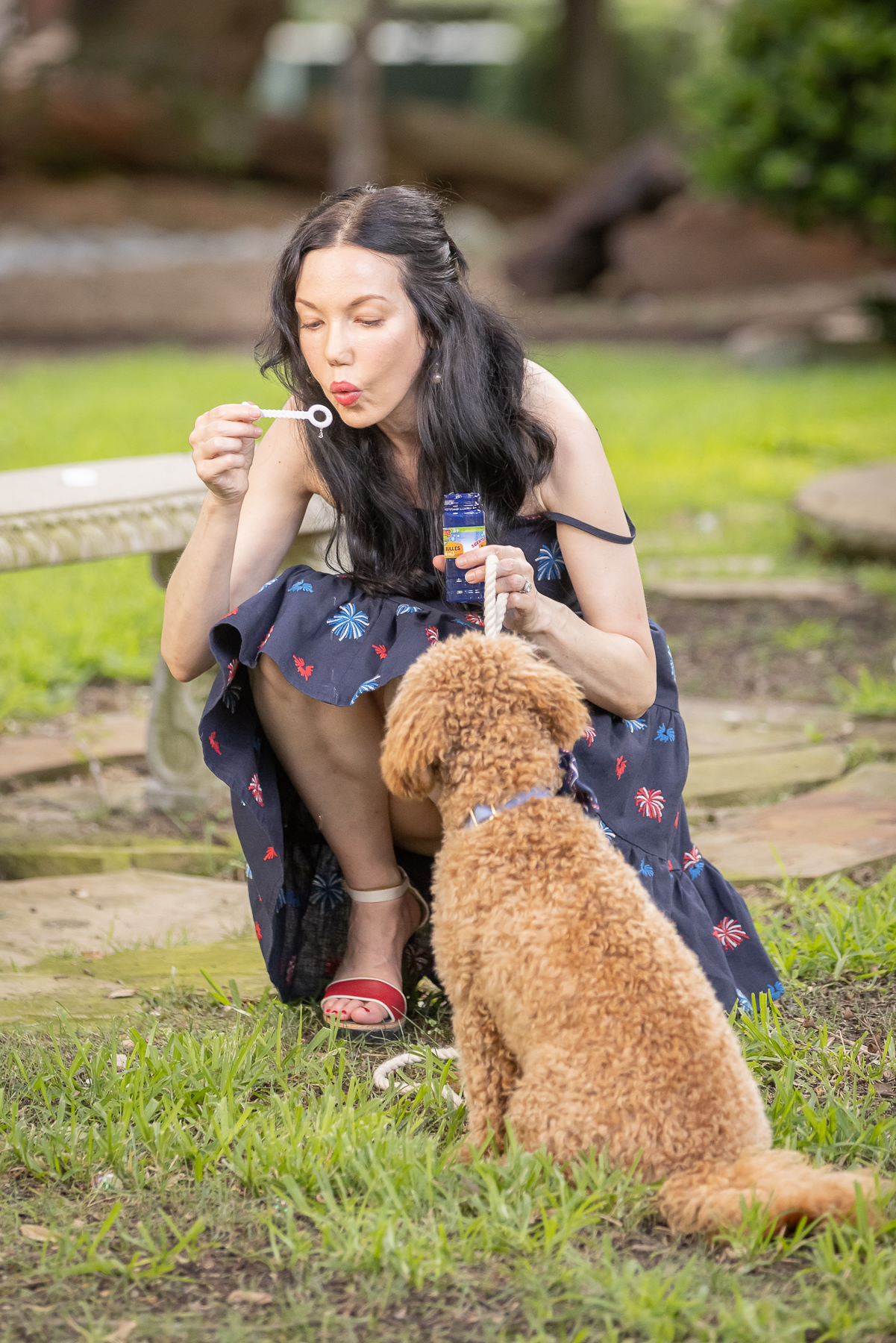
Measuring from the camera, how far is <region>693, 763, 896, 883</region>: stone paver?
9.69ft

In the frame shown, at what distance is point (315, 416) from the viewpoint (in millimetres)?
2316

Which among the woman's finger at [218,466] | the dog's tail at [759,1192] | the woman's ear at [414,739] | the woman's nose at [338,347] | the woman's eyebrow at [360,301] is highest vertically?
the woman's eyebrow at [360,301]

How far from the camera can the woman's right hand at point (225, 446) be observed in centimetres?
215

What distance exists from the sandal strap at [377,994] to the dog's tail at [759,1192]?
729mm

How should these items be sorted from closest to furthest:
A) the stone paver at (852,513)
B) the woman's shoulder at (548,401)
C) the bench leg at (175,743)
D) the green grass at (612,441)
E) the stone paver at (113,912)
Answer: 1. the woman's shoulder at (548,401)
2. the stone paver at (113,912)
3. the bench leg at (175,743)
4. the green grass at (612,441)
5. the stone paver at (852,513)

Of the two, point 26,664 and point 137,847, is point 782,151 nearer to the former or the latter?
point 26,664

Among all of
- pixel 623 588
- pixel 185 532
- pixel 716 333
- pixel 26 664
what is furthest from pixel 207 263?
pixel 623 588

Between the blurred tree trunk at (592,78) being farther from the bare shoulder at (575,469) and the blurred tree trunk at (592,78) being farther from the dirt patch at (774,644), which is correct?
the bare shoulder at (575,469)

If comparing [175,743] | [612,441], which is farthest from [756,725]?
[612,441]

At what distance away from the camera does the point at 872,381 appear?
10.5 metres

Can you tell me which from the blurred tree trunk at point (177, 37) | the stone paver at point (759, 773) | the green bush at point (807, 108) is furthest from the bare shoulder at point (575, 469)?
the blurred tree trunk at point (177, 37)

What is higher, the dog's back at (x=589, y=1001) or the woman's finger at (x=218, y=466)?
the woman's finger at (x=218, y=466)

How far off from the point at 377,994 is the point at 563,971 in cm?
72

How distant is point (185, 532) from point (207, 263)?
13.4 meters
